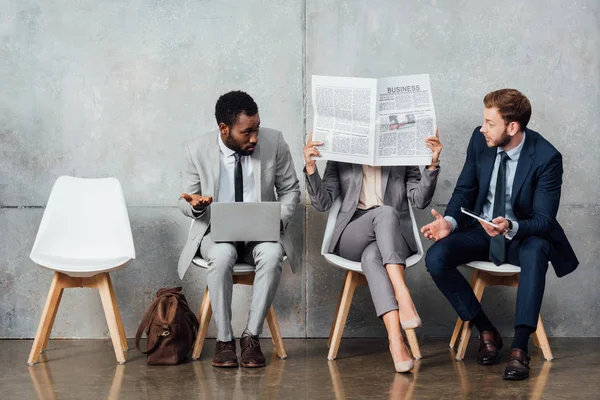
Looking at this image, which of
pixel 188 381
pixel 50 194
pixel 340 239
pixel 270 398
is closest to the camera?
pixel 270 398

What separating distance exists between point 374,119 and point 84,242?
1.71 m

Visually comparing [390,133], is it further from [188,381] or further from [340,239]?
[188,381]

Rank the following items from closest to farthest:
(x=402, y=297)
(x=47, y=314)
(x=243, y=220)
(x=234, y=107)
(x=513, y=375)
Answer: (x=513, y=375), (x=402, y=297), (x=243, y=220), (x=234, y=107), (x=47, y=314)

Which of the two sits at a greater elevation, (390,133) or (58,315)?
(390,133)

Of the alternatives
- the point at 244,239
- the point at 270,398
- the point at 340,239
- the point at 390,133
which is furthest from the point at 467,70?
the point at 270,398

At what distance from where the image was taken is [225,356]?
4.11 metres

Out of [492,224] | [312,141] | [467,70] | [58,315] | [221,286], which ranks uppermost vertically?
[467,70]

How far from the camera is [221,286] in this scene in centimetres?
412

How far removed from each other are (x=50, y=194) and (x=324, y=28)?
1850 mm

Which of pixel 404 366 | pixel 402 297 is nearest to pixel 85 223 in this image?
pixel 402 297

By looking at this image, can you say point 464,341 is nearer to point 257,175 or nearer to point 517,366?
point 517,366

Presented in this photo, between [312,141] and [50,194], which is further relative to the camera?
[50,194]

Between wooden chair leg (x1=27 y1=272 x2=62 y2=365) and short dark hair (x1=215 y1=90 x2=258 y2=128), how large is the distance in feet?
3.86

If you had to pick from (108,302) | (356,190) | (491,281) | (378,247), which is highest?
(356,190)
